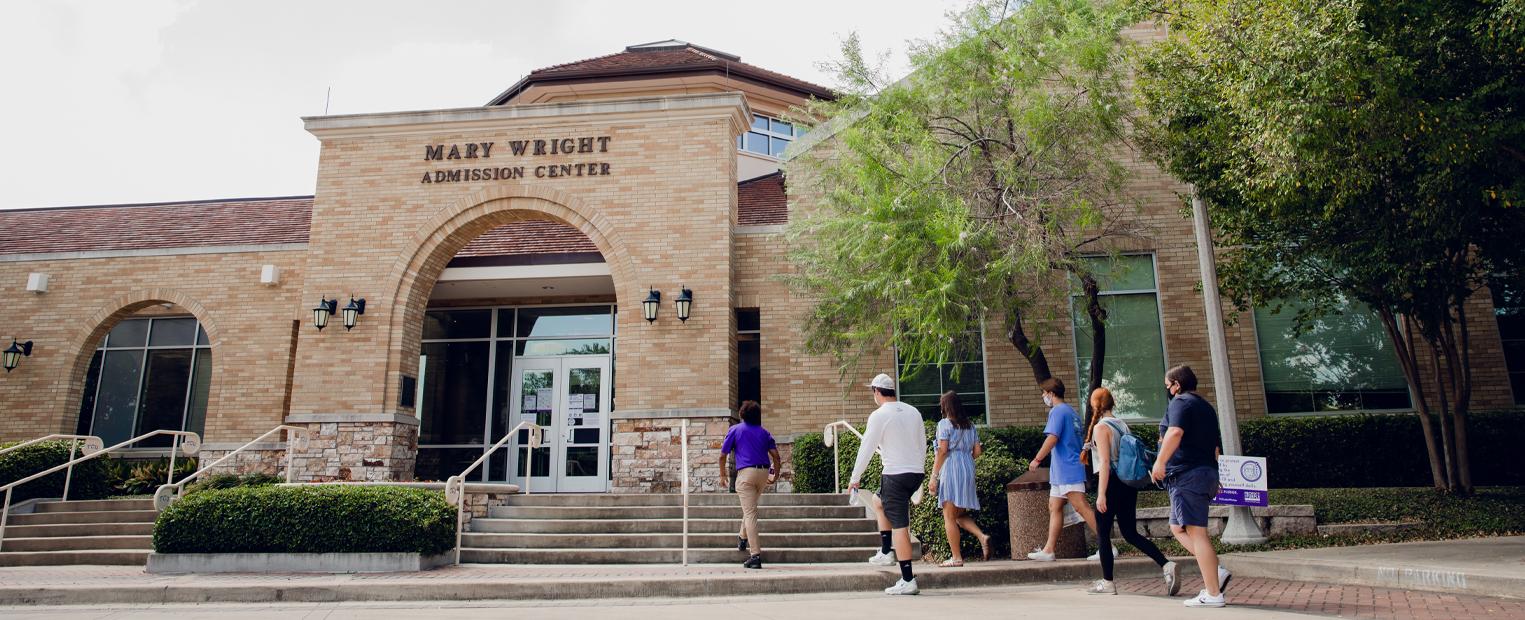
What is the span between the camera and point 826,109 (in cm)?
1246

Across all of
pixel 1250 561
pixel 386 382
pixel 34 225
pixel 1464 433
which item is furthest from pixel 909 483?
pixel 34 225

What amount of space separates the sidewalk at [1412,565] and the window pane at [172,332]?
18.7m

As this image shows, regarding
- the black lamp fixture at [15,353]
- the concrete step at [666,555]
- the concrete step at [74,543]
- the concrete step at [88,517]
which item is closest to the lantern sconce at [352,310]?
the concrete step at [88,517]

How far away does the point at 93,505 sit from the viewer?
37.7 feet

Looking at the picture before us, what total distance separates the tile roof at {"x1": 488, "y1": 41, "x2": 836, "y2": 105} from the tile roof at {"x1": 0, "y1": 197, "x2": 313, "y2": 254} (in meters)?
6.17

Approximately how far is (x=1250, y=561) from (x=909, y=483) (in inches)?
139

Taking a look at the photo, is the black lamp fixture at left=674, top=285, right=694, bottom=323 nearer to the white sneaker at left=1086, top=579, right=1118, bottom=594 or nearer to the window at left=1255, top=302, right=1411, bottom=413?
the white sneaker at left=1086, top=579, right=1118, bottom=594

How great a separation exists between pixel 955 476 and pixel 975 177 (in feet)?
16.2

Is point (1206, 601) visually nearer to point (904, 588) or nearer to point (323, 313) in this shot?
point (904, 588)

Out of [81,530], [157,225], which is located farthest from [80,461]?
[157,225]

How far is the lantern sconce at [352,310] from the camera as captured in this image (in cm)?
1431

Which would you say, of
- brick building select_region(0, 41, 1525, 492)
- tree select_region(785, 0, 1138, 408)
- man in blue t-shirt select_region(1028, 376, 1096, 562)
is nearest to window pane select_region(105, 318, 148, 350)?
brick building select_region(0, 41, 1525, 492)

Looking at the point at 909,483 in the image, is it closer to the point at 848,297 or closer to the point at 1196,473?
the point at 1196,473

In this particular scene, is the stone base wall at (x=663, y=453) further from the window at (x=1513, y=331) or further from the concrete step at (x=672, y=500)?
the window at (x=1513, y=331)
